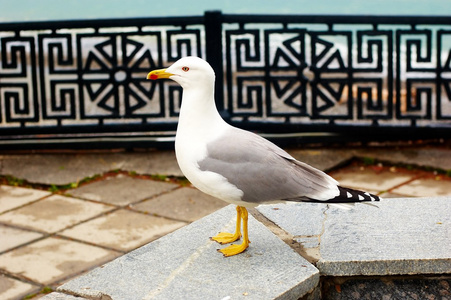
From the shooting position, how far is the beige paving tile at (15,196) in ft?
15.9

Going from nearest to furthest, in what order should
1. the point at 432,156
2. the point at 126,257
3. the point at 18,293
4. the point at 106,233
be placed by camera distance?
the point at 126,257 → the point at 18,293 → the point at 106,233 → the point at 432,156

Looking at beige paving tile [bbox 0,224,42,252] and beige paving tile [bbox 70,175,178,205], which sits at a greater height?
beige paving tile [bbox 70,175,178,205]

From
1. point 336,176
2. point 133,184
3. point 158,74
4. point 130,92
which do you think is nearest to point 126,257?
point 158,74

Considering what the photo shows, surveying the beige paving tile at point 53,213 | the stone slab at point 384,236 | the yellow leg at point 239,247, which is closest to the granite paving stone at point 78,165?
the beige paving tile at point 53,213

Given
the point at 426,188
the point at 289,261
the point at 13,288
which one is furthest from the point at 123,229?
the point at 426,188

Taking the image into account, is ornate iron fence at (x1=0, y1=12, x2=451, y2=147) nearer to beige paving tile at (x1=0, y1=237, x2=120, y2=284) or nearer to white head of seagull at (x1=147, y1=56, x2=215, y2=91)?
beige paving tile at (x1=0, y1=237, x2=120, y2=284)

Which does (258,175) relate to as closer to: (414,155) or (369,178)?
(369,178)

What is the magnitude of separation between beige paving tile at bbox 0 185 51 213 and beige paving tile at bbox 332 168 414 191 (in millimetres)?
2190

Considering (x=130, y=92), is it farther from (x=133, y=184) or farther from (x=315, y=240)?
(x=315, y=240)

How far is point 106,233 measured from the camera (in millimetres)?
4289

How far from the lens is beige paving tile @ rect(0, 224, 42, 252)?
4.14m

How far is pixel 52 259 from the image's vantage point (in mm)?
3924

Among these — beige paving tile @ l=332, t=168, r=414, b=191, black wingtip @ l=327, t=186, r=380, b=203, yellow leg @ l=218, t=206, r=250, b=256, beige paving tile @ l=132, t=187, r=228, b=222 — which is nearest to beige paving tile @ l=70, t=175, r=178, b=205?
beige paving tile @ l=132, t=187, r=228, b=222

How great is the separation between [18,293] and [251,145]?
1.55m
